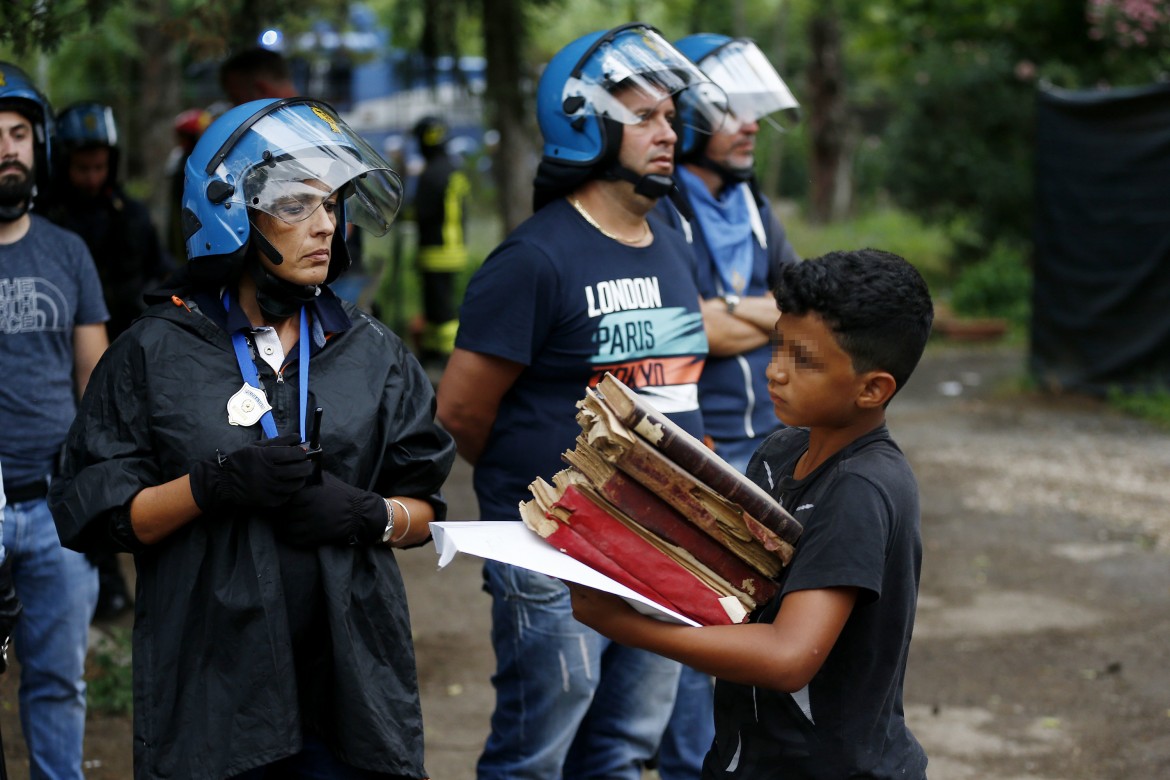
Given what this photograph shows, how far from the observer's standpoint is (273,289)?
298 cm

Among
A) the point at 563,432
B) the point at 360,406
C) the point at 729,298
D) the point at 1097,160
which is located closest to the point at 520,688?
the point at 563,432

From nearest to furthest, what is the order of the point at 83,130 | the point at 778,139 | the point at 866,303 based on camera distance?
the point at 866,303 → the point at 83,130 → the point at 778,139

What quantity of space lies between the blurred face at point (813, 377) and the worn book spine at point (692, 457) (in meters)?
0.22

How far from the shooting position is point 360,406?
2990 millimetres

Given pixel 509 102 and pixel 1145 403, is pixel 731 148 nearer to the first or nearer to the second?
pixel 509 102

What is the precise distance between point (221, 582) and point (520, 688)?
4.01 ft

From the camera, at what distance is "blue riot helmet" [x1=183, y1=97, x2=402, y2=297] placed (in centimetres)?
293

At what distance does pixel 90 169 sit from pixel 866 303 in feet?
14.4

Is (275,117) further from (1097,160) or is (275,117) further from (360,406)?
(1097,160)

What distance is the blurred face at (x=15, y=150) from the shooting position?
3.79m

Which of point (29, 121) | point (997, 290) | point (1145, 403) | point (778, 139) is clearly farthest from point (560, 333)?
point (778, 139)

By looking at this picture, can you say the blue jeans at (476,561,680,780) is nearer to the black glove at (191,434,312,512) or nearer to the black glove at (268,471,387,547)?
the black glove at (268,471,387,547)

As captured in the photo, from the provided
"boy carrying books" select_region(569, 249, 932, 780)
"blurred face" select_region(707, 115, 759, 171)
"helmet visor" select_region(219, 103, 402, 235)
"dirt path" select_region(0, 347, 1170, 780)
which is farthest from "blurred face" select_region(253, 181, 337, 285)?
"dirt path" select_region(0, 347, 1170, 780)

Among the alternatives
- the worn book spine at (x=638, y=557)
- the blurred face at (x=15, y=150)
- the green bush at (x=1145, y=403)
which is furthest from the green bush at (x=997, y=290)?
the worn book spine at (x=638, y=557)
